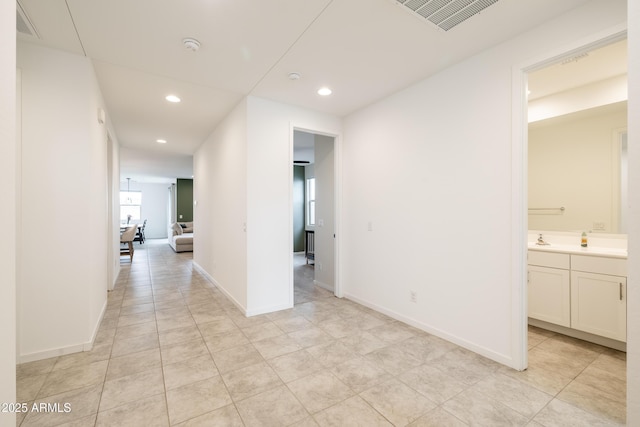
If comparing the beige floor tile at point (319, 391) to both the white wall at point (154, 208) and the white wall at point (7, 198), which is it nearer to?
the white wall at point (7, 198)

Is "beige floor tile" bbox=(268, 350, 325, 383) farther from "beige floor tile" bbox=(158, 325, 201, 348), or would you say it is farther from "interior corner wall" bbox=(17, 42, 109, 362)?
"interior corner wall" bbox=(17, 42, 109, 362)

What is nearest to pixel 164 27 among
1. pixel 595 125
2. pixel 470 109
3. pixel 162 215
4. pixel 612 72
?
pixel 470 109

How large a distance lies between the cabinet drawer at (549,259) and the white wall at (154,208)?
46.9 feet

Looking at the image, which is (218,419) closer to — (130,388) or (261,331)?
(130,388)

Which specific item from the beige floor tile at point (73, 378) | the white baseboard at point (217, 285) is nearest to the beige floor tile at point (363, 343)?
the white baseboard at point (217, 285)

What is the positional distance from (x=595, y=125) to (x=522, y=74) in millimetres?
1697

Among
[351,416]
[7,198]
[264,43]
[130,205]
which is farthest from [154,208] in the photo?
[351,416]

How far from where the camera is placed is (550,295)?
9.38 ft

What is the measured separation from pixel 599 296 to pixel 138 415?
3.80 m

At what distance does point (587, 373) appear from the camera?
2141 mm

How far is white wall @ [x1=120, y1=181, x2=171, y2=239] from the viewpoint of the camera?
1326cm

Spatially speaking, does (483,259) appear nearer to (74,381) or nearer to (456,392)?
(456,392)

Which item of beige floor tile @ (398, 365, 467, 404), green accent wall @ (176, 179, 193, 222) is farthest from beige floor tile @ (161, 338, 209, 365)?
green accent wall @ (176, 179, 193, 222)

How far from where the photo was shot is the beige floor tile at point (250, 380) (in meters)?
1.93
